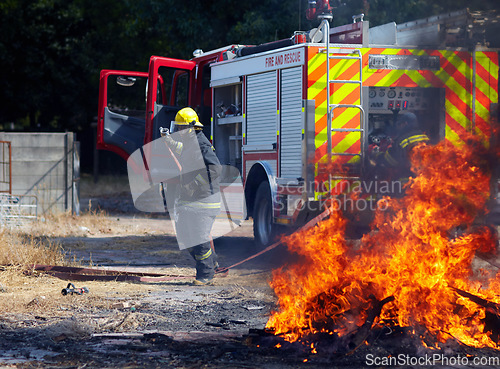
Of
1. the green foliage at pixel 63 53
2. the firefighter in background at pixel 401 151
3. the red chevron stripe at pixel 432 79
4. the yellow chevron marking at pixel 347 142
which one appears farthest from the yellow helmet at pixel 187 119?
the green foliage at pixel 63 53

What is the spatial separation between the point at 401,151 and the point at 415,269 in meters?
2.65

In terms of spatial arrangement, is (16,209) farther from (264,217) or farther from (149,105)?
(264,217)

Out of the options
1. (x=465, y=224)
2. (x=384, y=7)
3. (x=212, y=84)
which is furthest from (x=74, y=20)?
(x=465, y=224)

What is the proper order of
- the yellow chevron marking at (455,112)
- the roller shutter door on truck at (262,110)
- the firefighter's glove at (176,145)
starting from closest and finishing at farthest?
the firefighter's glove at (176,145) → the yellow chevron marking at (455,112) → the roller shutter door on truck at (262,110)

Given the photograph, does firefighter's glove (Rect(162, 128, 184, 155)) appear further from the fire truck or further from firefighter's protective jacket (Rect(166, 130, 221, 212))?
the fire truck

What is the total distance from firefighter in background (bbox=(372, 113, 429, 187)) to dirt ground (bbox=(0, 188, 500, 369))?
74.4 inches

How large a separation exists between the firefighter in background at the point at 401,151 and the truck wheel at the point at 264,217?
1853mm

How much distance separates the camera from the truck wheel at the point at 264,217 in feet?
32.9

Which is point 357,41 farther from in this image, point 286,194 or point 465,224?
point 465,224

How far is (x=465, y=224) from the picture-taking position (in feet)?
21.0

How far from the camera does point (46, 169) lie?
15.3 metres

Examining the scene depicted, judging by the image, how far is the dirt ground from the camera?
195 inches

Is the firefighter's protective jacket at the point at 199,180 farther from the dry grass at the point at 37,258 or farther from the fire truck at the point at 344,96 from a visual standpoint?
the dry grass at the point at 37,258

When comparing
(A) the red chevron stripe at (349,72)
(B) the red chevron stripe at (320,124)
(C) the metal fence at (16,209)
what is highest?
(A) the red chevron stripe at (349,72)
